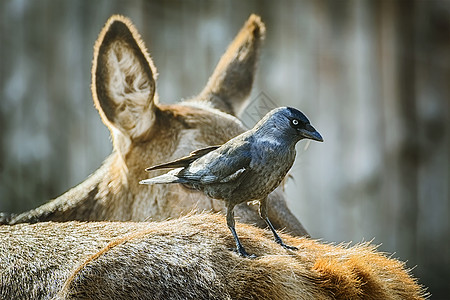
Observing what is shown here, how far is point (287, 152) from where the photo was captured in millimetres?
1610

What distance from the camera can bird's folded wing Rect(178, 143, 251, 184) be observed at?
63.7 inches

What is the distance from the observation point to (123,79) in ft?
8.55

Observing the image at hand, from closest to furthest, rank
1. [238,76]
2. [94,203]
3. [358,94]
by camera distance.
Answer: [94,203] → [238,76] → [358,94]

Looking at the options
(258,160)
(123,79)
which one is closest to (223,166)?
(258,160)

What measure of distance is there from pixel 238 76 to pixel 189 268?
180cm

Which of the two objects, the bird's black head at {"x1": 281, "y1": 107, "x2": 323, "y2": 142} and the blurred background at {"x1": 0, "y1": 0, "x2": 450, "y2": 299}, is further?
the blurred background at {"x1": 0, "y1": 0, "x2": 450, "y2": 299}

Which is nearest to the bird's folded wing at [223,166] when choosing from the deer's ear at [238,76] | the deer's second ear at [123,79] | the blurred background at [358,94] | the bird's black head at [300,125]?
the bird's black head at [300,125]

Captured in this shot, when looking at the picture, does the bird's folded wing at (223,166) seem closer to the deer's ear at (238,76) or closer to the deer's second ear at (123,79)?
the deer's second ear at (123,79)

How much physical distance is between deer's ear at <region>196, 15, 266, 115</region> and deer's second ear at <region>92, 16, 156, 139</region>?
580mm

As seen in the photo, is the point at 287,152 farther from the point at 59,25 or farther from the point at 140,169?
the point at 59,25

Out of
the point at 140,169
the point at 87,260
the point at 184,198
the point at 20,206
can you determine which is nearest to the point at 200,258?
the point at 87,260

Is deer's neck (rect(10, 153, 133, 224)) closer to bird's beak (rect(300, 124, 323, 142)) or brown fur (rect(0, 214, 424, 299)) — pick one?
brown fur (rect(0, 214, 424, 299))

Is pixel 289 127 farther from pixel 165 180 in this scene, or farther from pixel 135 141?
pixel 135 141

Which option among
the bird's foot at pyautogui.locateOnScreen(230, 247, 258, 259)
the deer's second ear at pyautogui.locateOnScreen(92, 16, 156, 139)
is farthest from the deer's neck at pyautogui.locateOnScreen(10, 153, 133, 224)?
the bird's foot at pyautogui.locateOnScreen(230, 247, 258, 259)
